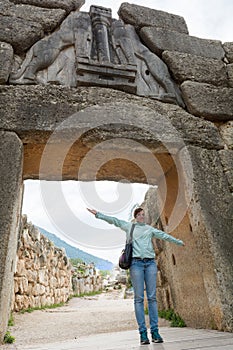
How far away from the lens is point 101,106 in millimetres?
3281

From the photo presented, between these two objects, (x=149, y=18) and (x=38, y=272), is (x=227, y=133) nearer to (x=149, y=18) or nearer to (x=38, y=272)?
(x=149, y=18)

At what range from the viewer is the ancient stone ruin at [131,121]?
2957mm

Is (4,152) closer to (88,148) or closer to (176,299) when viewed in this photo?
(88,148)

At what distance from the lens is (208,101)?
374 cm

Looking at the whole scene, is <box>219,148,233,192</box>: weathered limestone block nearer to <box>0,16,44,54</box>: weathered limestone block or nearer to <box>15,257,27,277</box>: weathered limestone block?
<box>0,16,44,54</box>: weathered limestone block

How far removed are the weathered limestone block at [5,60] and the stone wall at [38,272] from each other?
10.1 ft

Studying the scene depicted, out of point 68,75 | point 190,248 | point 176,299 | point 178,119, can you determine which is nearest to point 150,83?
point 178,119

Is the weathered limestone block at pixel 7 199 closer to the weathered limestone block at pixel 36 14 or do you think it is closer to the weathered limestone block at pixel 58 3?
the weathered limestone block at pixel 36 14

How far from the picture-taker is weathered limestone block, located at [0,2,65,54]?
3531 mm

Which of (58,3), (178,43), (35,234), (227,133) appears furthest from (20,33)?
(35,234)

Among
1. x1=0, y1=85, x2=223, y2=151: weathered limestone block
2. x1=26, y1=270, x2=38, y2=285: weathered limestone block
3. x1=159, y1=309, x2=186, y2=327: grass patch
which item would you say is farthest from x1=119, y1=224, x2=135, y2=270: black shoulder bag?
x1=26, y1=270, x2=38, y2=285: weathered limestone block

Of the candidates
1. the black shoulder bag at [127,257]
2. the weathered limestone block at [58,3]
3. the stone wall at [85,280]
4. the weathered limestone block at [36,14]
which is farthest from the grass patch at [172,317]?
the stone wall at [85,280]

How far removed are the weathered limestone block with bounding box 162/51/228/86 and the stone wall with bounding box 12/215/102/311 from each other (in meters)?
3.75

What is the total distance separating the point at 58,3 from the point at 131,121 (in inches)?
75.8
